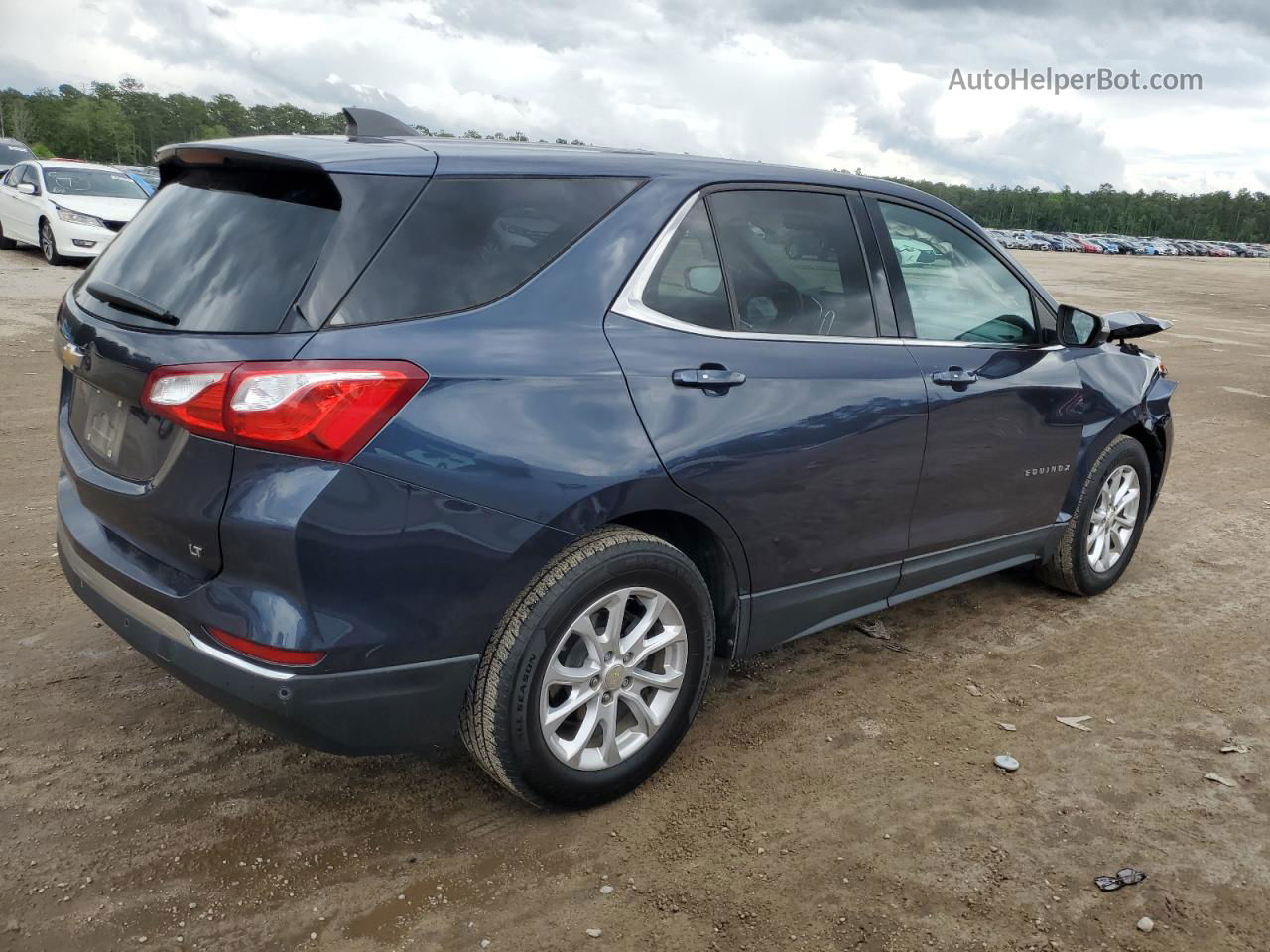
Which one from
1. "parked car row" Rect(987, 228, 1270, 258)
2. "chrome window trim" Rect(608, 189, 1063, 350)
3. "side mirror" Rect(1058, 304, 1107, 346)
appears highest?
"chrome window trim" Rect(608, 189, 1063, 350)

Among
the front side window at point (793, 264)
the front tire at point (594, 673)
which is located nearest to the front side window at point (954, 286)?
the front side window at point (793, 264)

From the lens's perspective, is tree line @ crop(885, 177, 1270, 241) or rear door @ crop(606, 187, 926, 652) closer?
rear door @ crop(606, 187, 926, 652)

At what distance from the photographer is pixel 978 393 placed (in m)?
3.87

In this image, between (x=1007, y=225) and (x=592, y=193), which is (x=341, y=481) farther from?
(x=1007, y=225)

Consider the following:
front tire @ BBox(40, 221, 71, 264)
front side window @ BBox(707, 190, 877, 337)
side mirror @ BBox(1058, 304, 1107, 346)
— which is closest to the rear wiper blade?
front side window @ BBox(707, 190, 877, 337)

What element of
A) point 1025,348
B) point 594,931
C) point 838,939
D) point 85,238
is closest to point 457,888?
point 594,931

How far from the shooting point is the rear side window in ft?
8.24

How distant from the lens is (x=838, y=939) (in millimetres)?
2537

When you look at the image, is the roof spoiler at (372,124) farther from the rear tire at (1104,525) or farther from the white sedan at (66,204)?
the white sedan at (66,204)

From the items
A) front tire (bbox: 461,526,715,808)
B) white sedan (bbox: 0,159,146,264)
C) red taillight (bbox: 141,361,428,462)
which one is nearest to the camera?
red taillight (bbox: 141,361,428,462)

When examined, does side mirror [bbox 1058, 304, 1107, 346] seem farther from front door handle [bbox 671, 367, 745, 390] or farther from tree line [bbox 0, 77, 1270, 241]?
tree line [bbox 0, 77, 1270, 241]

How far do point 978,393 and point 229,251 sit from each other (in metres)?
2.59

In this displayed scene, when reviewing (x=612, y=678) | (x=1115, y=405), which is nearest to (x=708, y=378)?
(x=612, y=678)

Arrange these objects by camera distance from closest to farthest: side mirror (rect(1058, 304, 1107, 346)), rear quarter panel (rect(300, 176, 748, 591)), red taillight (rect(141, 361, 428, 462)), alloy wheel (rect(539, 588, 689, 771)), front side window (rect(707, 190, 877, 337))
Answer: red taillight (rect(141, 361, 428, 462))
rear quarter panel (rect(300, 176, 748, 591))
alloy wheel (rect(539, 588, 689, 771))
front side window (rect(707, 190, 877, 337))
side mirror (rect(1058, 304, 1107, 346))
